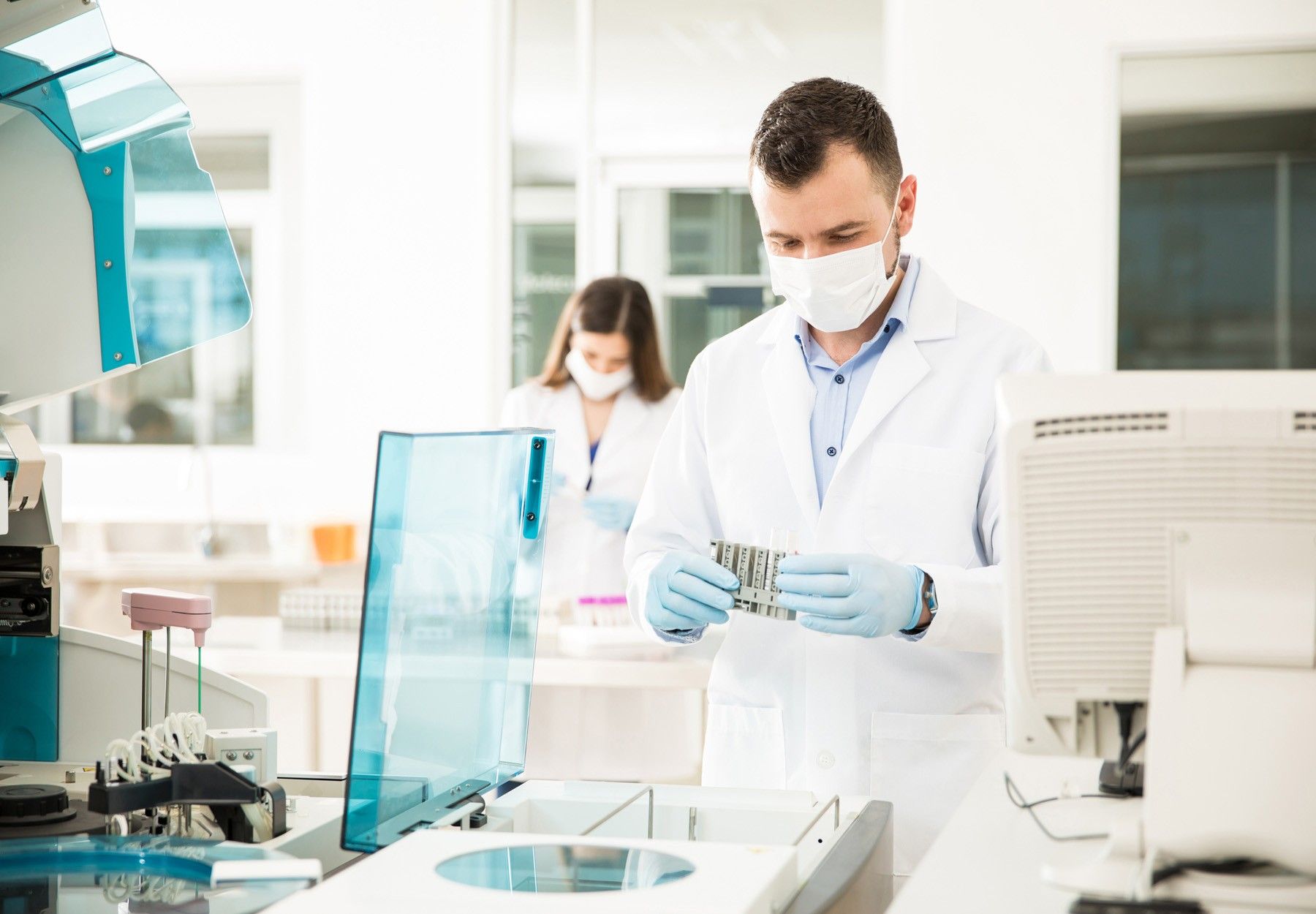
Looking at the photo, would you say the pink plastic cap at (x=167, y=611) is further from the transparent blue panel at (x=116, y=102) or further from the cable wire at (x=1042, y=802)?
the cable wire at (x=1042, y=802)

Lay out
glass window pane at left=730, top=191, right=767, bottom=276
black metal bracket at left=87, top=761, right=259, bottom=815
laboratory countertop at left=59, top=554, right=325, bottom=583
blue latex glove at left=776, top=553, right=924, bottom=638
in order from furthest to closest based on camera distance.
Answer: glass window pane at left=730, top=191, right=767, bottom=276, laboratory countertop at left=59, top=554, right=325, bottom=583, blue latex glove at left=776, top=553, right=924, bottom=638, black metal bracket at left=87, top=761, right=259, bottom=815

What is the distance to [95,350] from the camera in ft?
4.65

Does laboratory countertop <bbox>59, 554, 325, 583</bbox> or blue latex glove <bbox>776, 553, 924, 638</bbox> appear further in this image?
laboratory countertop <bbox>59, 554, 325, 583</bbox>

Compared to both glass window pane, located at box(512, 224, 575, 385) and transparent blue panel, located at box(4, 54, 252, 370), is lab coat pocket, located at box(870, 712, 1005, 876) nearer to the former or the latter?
transparent blue panel, located at box(4, 54, 252, 370)

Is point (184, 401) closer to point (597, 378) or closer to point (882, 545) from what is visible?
point (597, 378)

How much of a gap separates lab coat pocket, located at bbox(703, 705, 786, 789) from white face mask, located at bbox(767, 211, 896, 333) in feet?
1.70

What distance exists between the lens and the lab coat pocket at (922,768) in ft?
5.34

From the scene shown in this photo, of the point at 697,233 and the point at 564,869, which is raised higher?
the point at 697,233

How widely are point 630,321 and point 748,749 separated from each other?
2.00 meters

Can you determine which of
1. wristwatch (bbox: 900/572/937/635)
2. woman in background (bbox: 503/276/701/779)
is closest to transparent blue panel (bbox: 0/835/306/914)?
wristwatch (bbox: 900/572/937/635)

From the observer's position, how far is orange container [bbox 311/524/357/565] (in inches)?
174

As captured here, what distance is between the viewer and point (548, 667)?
2777 millimetres

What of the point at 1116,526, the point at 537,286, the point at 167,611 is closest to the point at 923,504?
the point at 1116,526

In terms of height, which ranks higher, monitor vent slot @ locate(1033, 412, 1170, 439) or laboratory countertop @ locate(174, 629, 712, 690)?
monitor vent slot @ locate(1033, 412, 1170, 439)
